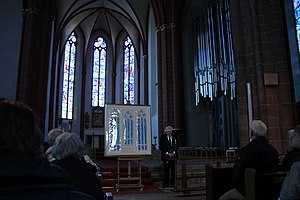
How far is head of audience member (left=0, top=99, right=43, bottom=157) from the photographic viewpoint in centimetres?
100

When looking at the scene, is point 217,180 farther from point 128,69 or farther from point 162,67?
point 128,69

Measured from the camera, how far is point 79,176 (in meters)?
1.94

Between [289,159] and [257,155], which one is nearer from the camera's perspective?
[257,155]

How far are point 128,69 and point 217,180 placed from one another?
18491 mm

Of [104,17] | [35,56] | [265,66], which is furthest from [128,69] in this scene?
[265,66]

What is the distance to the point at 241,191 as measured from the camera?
10.5 feet

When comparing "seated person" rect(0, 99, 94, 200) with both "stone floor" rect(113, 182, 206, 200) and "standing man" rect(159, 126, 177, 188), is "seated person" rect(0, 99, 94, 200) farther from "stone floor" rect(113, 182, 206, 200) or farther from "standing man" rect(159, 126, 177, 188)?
"standing man" rect(159, 126, 177, 188)

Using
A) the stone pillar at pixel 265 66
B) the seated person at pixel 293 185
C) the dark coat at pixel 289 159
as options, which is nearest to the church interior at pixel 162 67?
the stone pillar at pixel 265 66

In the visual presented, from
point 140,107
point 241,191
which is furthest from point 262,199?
point 140,107

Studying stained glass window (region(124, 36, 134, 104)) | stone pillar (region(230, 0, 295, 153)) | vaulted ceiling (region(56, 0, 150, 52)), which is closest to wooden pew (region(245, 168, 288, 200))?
stone pillar (region(230, 0, 295, 153))

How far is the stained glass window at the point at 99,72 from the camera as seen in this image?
21984mm

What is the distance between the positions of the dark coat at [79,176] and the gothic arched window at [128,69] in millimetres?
19456

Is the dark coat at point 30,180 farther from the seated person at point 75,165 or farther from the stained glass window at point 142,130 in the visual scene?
the stained glass window at point 142,130

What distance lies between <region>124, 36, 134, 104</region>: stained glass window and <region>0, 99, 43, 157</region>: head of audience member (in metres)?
20.4
